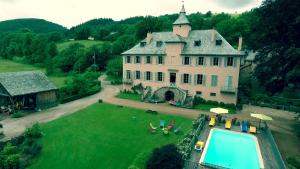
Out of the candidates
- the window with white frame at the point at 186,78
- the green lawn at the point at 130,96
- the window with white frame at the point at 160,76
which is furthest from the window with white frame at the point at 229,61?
the green lawn at the point at 130,96

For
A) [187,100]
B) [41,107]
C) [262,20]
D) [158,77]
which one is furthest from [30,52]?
[262,20]

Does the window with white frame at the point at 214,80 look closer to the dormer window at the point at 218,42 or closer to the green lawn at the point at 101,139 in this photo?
the dormer window at the point at 218,42

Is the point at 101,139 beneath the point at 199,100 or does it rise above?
beneath

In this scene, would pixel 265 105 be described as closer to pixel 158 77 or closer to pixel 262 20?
pixel 262 20

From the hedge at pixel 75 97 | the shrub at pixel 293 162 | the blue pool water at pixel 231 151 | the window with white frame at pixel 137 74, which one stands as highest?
the window with white frame at pixel 137 74

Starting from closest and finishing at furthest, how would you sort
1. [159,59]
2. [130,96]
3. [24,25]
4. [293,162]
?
[293,162] → [159,59] → [130,96] → [24,25]

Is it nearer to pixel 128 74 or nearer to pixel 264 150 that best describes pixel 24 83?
pixel 128 74

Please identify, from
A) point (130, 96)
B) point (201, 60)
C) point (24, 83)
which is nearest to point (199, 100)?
point (201, 60)

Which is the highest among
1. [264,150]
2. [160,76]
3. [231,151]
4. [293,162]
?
[160,76]
